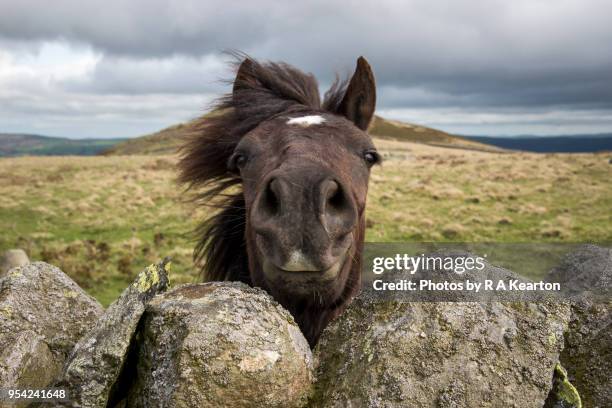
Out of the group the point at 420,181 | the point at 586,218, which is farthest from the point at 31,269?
the point at 420,181

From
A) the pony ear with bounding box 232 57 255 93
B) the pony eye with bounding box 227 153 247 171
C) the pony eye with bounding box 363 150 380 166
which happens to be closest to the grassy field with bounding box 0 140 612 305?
the pony ear with bounding box 232 57 255 93

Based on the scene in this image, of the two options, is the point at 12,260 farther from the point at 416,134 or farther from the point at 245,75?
the point at 416,134

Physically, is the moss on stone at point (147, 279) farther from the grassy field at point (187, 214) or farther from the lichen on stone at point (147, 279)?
the grassy field at point (187, 214)

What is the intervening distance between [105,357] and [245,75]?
10.0ft

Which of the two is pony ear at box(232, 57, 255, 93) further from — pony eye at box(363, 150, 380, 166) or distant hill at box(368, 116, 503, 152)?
distant hill at box(368, 116, 503, 152)

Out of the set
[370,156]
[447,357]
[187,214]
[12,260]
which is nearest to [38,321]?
[447,357]

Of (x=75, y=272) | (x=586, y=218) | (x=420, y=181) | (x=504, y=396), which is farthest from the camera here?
(x=420, y=181)

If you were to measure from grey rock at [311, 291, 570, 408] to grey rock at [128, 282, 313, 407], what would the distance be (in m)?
0.23

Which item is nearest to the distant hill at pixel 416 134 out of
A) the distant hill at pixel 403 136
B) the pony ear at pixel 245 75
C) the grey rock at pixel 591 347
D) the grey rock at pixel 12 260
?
the distant hill at pixel 403 136

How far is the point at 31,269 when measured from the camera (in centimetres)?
322

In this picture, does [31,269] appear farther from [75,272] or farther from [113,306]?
[75,272]

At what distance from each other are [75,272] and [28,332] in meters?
11.2

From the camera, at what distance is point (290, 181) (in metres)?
2.65

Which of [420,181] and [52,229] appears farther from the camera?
[420,181]
